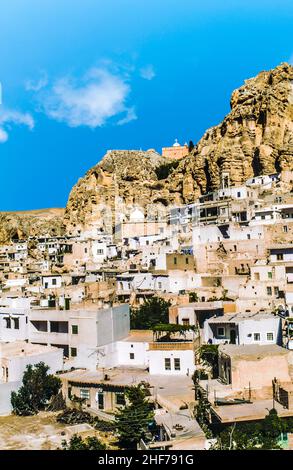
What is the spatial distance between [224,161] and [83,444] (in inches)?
1866

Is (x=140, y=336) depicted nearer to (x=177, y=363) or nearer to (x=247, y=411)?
(x=177, y=363)

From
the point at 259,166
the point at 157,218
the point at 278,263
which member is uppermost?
the point at 259,166

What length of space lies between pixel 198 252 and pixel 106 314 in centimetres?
1283

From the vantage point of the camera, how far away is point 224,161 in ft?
200

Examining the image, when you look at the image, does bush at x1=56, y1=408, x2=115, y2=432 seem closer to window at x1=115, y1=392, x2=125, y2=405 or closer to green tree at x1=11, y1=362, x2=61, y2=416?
window at x1=115, y1=392, x2=125, y2=405

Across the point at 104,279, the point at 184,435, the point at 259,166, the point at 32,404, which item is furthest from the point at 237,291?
the point at 259,166

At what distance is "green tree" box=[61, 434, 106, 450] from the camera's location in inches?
671

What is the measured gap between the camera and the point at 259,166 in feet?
194

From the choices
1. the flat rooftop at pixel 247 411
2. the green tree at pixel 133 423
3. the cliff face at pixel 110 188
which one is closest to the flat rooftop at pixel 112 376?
the green tree at pixel 133 423

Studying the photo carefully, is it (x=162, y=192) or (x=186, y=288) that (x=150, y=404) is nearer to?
(x=186, y=288)

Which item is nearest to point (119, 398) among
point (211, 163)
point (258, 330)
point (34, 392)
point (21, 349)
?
point (34, 392)

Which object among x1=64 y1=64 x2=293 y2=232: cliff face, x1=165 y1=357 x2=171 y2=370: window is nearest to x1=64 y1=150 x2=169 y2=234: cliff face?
x1=64 y1=64 x2=293 y2=232: cliff face

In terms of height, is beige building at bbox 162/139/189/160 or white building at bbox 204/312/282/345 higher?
beige building at bbox 162/139/189/160

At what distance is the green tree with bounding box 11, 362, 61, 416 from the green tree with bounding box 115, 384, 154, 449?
5.39 m
